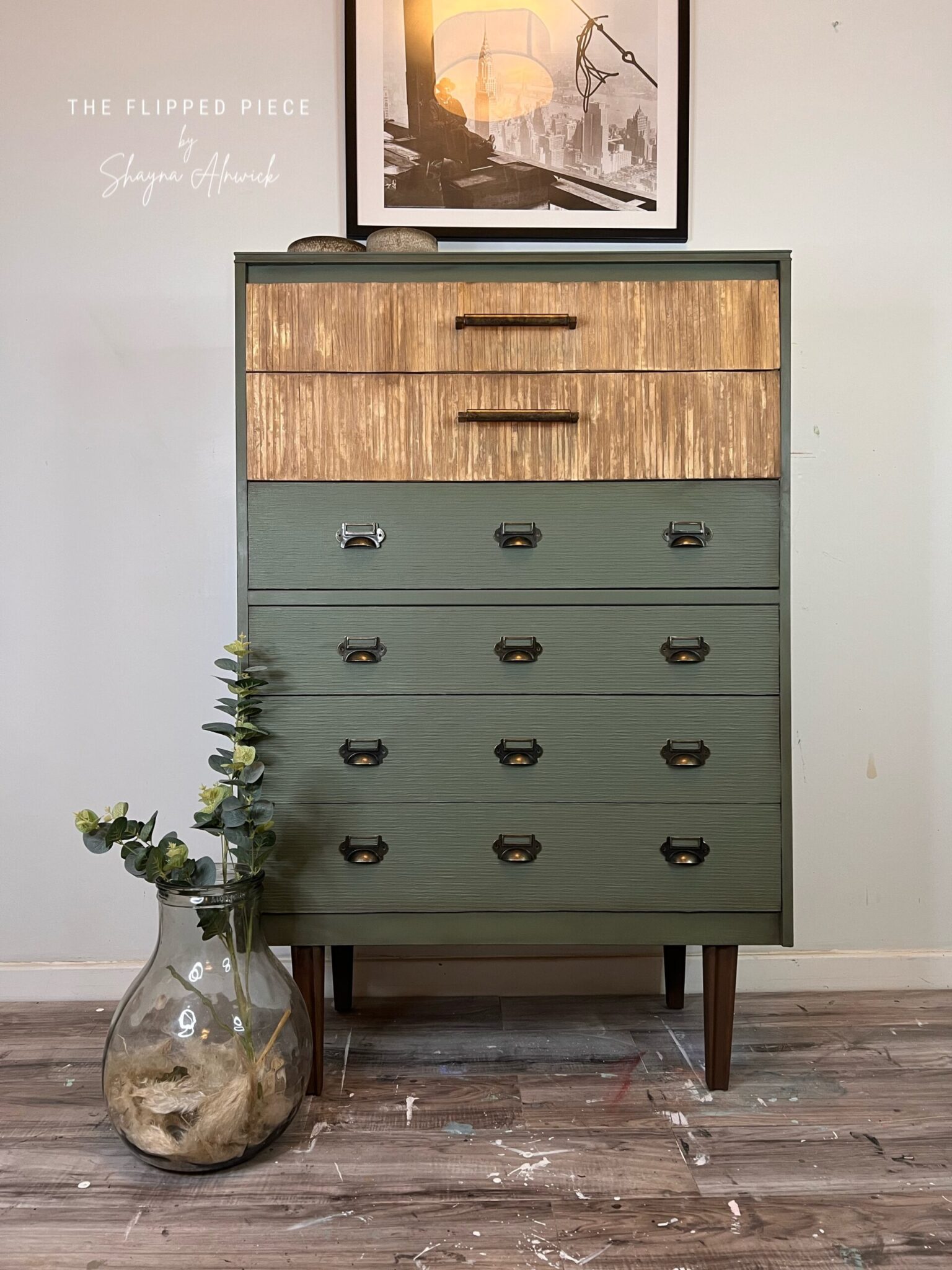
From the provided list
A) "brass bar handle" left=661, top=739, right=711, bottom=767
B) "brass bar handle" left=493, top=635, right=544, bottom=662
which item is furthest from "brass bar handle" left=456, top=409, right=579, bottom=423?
"brass bar handle" left=661, top=739, right=711, bottom=767

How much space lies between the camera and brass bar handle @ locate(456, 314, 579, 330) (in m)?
1.50

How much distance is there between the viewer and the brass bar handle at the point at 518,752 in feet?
5.05

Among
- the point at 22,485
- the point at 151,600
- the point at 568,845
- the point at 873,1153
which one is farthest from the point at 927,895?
the point at 22,485

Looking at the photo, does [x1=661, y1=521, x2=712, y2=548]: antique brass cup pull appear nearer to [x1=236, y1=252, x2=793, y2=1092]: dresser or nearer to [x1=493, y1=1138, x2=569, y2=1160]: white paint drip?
[x1=236, y1=252, x2=793, y2=1092]: dresser

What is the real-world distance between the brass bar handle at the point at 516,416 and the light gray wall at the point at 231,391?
0.73 metres

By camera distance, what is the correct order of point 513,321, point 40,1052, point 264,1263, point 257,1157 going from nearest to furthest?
point 264,1263 → point 257,1157 → point 513,321 → point 40,1052

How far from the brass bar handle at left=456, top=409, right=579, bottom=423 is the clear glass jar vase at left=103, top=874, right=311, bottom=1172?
0.85 meters

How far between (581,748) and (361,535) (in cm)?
53

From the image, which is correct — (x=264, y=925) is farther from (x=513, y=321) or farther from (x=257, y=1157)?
(x=513, y=321)

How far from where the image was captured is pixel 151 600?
1994 millimetres

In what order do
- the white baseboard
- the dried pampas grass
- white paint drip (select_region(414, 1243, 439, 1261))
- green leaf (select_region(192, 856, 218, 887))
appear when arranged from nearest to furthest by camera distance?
white paint drip (select_region(414, 1243, 439, 1261)) < the dried pampas grass < green leaf (select_region(192, 856, 218, 887)) < the white baseboard

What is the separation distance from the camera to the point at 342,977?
190cm

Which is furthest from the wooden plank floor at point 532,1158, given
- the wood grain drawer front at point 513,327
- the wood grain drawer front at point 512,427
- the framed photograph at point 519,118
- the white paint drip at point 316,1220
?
the framed photograph at point 519,118

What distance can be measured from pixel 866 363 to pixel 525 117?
0.93m
